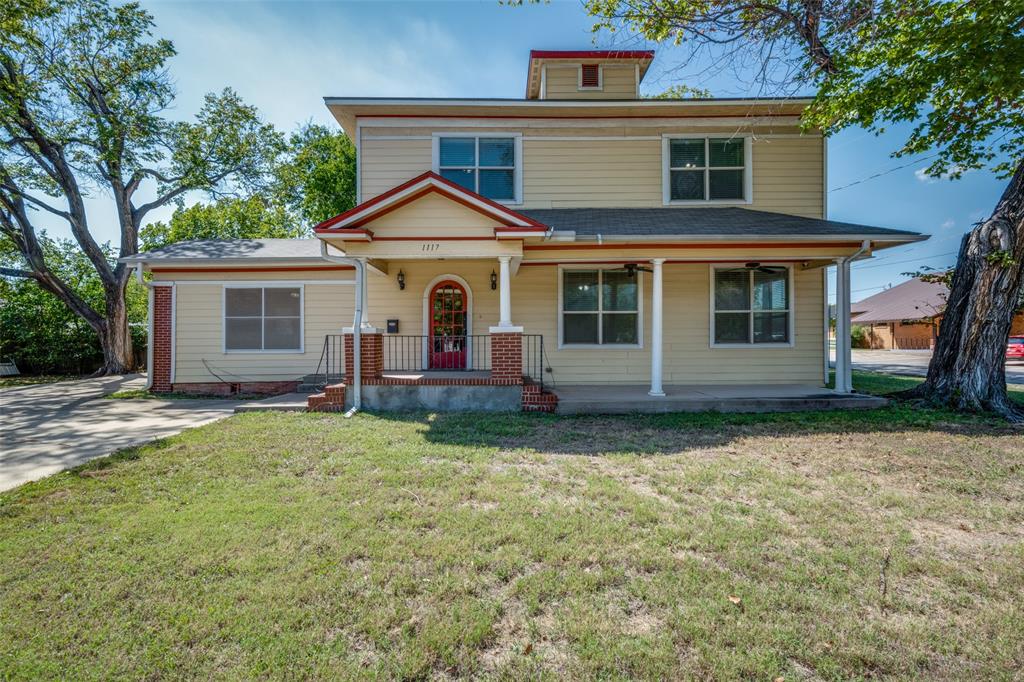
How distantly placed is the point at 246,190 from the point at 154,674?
18.1 meters

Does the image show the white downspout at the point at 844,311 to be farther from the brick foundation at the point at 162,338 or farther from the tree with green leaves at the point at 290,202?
the tree with green leaves at the point at 290,202

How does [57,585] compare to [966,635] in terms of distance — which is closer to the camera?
[966,635]

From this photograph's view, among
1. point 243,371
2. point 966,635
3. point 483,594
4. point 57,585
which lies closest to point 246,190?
point 243,371

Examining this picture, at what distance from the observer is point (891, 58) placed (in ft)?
25.0

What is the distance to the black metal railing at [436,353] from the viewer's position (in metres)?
9.71

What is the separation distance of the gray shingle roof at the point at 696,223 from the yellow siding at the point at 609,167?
39cm

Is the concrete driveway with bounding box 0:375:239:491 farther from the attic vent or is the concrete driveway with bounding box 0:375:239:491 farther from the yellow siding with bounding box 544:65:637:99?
the attic vent

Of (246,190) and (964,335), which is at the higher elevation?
(246,190)

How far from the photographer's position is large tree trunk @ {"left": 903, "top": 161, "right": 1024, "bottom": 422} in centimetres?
750

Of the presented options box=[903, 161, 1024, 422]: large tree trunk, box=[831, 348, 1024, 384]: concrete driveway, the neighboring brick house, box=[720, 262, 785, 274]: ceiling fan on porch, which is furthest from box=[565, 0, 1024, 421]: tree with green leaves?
the neighboring brick house

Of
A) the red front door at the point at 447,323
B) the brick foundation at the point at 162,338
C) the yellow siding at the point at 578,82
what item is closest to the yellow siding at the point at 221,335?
the brick foundation at the point at 162,338

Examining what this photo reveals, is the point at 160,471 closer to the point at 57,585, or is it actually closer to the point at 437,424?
the point at 57,585

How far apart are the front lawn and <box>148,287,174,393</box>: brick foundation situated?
20.8 feet

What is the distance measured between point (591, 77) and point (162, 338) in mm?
11552
